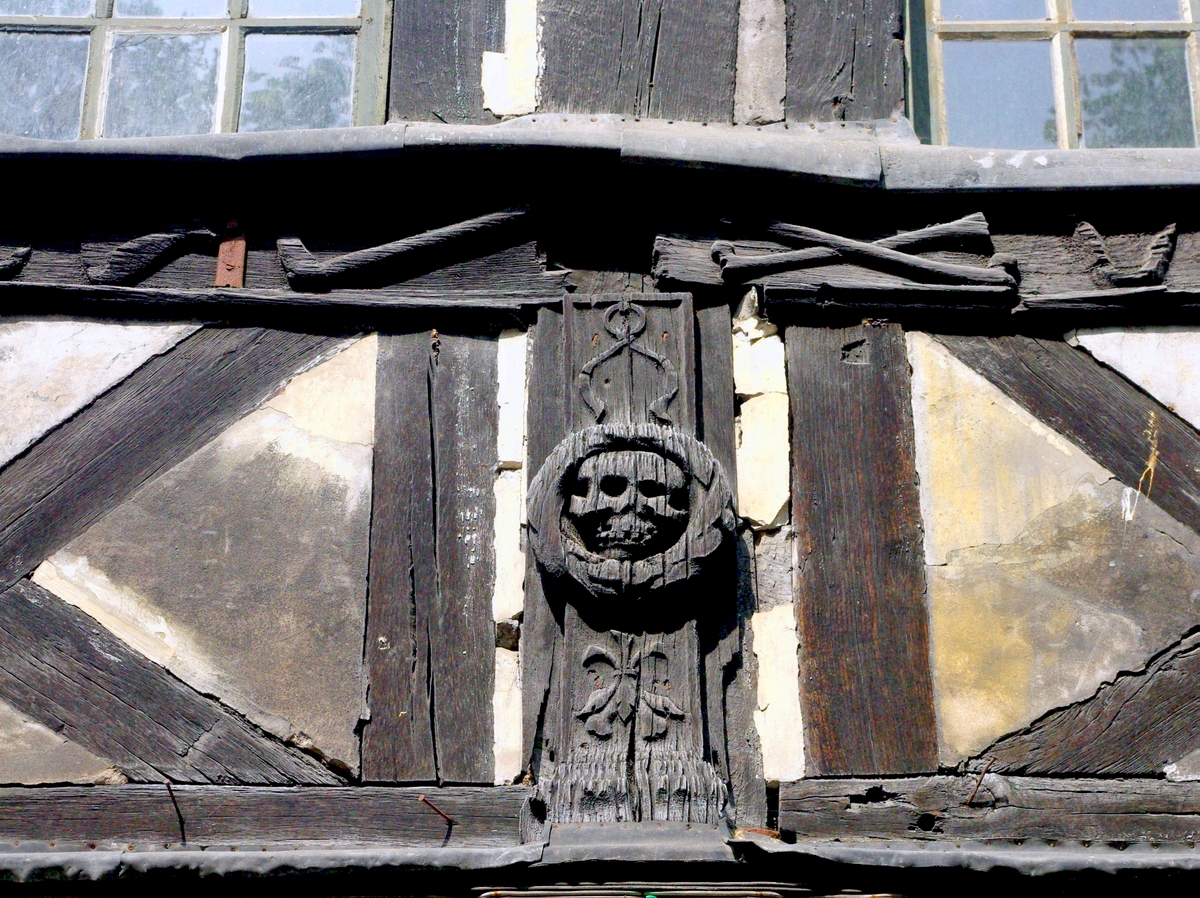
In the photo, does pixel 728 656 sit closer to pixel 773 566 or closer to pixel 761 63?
pixel 773 566

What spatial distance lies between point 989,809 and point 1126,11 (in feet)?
7.40

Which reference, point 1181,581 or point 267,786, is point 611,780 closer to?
point 267,786

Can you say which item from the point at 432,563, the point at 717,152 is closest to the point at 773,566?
the point at 432,563

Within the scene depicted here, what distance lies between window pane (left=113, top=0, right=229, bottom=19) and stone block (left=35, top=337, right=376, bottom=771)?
4.07ft

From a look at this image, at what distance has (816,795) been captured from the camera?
3.14 m

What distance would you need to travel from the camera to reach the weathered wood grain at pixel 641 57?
377cm

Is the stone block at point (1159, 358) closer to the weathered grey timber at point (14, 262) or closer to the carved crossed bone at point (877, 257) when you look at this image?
the carved crossed bone at point (877, 257)

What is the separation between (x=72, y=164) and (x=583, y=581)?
1.54 meters

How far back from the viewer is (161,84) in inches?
159

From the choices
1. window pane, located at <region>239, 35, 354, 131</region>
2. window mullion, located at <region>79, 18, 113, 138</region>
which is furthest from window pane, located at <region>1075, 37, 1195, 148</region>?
window mullion, located at <region>79, 18, 113, 138</region>

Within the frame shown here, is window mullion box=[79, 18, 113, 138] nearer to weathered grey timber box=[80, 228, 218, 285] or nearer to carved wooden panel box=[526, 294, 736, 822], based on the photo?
weathered grey timber box=[80, 228, 218, 285]

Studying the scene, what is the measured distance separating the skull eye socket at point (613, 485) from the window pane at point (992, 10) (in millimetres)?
1761

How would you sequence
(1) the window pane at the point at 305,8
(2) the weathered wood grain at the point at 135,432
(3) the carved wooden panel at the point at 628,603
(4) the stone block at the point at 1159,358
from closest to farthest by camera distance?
1. (3) the carved wooden panel at the point at 628,603
2. (2) the weathered wood grain at the point at 135,432
3. (4) the stone block at the point at 1159,358
4. (1) the window pane at the point at 305,8

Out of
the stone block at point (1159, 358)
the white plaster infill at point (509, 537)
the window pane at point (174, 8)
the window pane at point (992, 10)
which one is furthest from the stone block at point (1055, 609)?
the window pane at point (174, 8)
